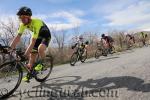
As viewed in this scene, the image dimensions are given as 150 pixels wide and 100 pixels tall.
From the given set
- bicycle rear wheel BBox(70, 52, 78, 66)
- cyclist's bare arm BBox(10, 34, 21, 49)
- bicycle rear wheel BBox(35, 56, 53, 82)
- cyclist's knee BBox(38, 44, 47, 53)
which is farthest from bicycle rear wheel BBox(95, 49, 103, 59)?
cyclist's bare arm BBox(10, 34, 21, 49)

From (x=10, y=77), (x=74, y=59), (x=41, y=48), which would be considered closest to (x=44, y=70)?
(x=41, y=48)

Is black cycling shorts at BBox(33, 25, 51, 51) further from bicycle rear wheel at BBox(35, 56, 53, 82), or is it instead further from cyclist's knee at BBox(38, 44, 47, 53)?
bicycle rear wheel at BBox(35, 56, 53, 82)

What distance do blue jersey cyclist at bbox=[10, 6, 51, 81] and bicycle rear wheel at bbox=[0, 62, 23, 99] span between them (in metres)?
0.64

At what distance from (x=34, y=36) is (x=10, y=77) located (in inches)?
48.5

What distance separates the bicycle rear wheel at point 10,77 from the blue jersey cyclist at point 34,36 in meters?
0.64

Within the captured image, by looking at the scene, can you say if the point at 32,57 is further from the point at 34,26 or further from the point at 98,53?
the point at 98,53

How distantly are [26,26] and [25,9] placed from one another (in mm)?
636

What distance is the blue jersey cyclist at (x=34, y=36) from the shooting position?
24.5ft

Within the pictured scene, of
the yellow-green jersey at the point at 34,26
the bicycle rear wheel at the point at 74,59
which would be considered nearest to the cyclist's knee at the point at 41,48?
the yellow-green jersey at the point at 34,26

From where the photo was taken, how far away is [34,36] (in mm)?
7594

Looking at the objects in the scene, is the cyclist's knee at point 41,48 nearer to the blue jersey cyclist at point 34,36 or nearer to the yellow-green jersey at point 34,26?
the blue jersey cyclist at point 34,36

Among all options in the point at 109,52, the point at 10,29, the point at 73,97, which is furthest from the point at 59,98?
the point at 10,29

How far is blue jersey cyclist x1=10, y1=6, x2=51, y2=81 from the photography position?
7.48m

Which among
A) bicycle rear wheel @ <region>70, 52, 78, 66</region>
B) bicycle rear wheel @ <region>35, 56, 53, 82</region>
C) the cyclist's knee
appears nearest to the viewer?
the cyclist's knee
